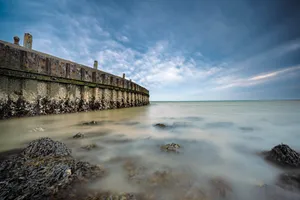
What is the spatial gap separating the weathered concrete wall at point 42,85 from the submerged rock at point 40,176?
3.35m

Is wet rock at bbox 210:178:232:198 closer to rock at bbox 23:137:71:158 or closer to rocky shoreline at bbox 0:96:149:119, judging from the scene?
rock at bbox 23:137:71:158

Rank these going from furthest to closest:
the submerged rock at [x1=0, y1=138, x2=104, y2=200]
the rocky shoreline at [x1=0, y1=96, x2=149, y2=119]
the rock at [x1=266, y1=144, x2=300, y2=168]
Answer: the rocky shoreline at [x1=0, y1=96, x2=149, y2=119] → the rock at [x1=266, y1=144, x2=300, y2=168] → the submerged rock at [x1=0, y1=138, x2=104, y2=200]

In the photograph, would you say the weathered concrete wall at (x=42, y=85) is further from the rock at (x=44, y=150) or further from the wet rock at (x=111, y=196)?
the wet rock at (x=111, y=196)

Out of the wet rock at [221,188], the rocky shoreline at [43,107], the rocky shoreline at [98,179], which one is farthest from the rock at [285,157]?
the rocky shoreline at [43,107]

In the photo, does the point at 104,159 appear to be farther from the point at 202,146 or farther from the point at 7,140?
the point at 7,140

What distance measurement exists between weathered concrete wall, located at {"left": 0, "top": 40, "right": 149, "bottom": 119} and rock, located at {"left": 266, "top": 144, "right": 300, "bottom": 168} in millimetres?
5292

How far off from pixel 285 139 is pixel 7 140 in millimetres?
4125

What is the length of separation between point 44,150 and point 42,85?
379 centimetres

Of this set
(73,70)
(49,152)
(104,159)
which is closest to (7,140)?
(49,152)

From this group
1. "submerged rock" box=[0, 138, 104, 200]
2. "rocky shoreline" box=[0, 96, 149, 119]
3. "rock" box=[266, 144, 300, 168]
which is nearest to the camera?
"submerged rock" box=[0, 138, 104, 200]

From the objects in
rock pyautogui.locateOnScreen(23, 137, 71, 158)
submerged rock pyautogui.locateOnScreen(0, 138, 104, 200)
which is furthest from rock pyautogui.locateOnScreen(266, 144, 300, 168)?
rock pyautogui.locateOnScreen(23, 137, 71, 158)

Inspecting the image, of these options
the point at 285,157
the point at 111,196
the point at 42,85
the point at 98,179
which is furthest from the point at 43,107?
the point at 285,157

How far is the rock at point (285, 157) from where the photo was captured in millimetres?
1181

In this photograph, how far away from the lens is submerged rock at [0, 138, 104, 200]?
2.37 feet
